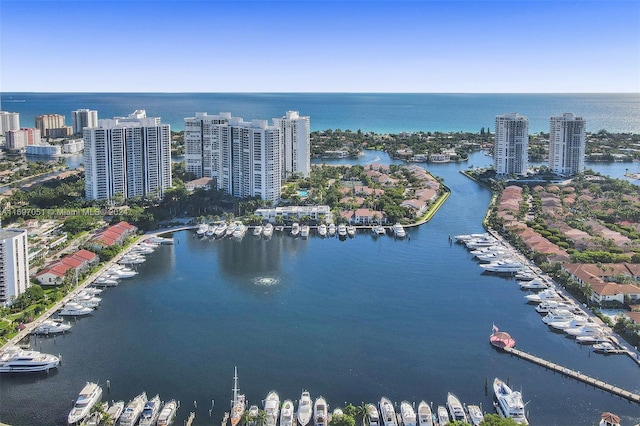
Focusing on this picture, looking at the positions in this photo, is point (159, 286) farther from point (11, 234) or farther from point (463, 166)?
point (463, 166)

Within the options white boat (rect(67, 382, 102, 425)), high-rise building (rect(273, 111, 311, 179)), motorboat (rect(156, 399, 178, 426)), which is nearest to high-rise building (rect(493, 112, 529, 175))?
high-rise building (rect(273, 111, 311, 179))

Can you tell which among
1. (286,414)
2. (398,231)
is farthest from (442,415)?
(398,231)

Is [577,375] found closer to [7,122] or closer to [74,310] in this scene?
[74,310]

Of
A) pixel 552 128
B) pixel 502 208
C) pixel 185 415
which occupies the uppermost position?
pixel 552 128

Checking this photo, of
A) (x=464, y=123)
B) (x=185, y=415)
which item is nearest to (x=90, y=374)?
(x=185, y=415)

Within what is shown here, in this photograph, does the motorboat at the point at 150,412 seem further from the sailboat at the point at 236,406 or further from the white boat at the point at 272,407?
the white boat at the point at 272,407

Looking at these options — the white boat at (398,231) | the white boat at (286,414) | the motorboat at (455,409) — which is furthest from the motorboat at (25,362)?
the white boat at (398,231)
